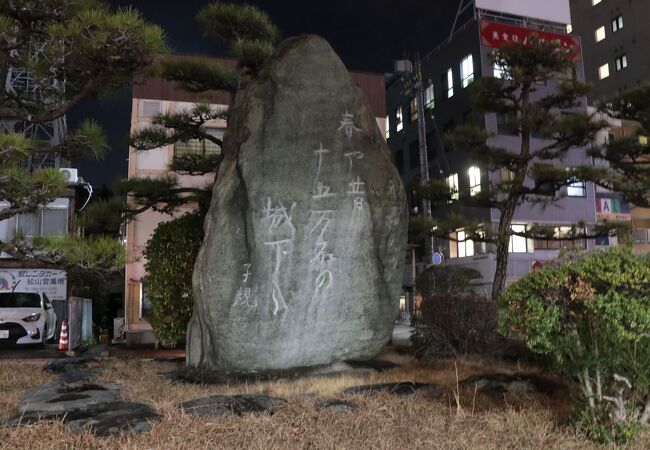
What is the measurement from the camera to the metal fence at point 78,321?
13.6 m

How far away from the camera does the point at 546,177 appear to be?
13078mm

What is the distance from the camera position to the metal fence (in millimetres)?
13627

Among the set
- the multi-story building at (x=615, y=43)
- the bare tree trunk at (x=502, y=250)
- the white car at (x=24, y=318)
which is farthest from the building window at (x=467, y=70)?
the white car at (x=24, y=318)

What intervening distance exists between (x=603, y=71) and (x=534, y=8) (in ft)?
53.6

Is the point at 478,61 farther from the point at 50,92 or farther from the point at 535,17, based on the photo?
the point at 50,92

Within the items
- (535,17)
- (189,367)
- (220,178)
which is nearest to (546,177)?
(220,178)

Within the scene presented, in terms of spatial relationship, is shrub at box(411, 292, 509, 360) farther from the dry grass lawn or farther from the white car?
the white car

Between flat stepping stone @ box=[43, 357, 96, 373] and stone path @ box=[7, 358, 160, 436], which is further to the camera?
flat stepping stone @ box=[43, 357, 96, 373]

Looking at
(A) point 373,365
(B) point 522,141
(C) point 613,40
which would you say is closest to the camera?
(A) point 373,365

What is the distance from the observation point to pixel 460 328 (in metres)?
9.48

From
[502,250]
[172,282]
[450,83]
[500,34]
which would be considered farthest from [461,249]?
[172,282]

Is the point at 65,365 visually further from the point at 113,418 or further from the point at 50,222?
the point at 50,222

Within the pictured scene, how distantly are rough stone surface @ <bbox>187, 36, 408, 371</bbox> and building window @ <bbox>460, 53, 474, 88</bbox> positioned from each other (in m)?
22.9

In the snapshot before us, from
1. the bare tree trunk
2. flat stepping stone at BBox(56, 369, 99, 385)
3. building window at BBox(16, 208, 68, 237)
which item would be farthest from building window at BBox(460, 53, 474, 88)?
flat stepping stone at BBox(56, 369, 99, 385)
